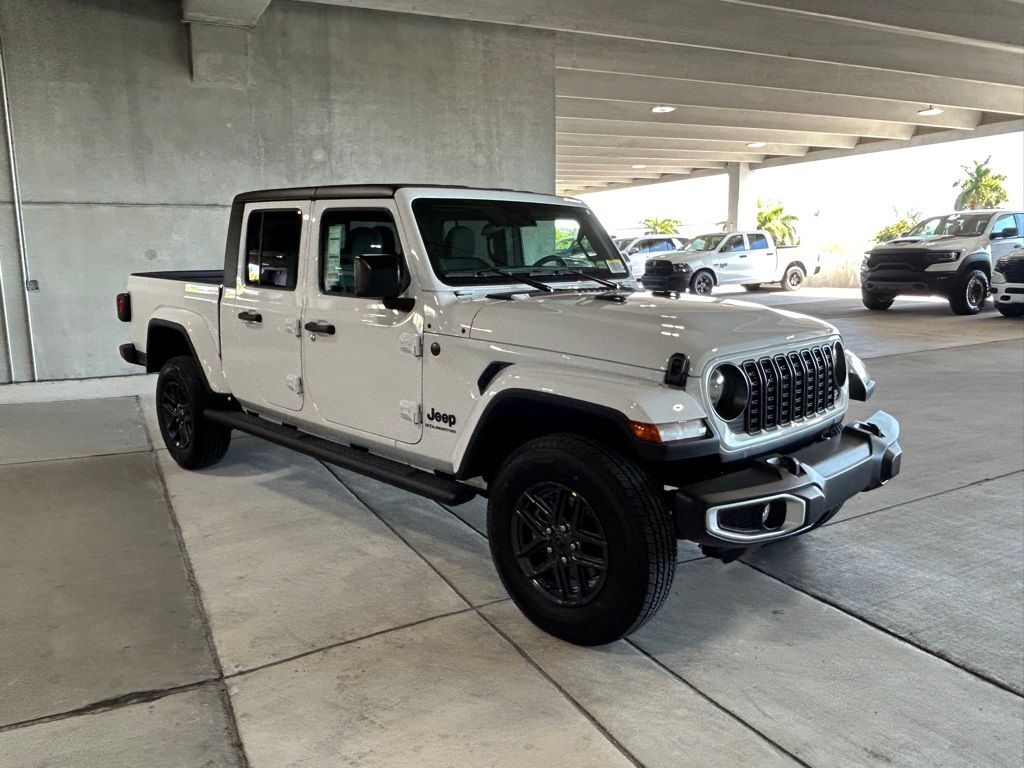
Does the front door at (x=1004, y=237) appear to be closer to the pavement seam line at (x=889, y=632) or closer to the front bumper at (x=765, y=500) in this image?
the pavement seam line at (x=889, y=632)

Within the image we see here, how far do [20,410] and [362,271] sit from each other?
577cm

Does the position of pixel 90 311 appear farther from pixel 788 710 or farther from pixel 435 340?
pixel 788 710

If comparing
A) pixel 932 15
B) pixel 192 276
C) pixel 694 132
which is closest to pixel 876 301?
pixel 932 15

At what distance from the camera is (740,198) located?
30188 mm

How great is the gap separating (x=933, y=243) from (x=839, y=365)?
13.1m

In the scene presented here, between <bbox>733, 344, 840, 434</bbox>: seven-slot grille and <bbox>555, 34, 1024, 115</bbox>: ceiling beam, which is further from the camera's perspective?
<bbox>555, 34, 1024, 115</bbox>: ceiling beam

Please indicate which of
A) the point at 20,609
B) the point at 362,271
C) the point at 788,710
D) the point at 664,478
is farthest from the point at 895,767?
the point at 20,609

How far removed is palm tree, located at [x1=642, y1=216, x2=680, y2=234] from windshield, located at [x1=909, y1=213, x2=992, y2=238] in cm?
3065

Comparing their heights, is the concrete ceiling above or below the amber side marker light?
above

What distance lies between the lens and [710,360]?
2998 millimetres

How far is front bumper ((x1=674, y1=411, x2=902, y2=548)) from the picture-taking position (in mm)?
2852

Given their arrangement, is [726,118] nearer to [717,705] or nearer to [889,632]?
[889,632]

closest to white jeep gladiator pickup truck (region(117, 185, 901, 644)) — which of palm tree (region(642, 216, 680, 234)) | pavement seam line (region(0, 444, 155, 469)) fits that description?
pavement seam line (region(0, 444, 155, 469))

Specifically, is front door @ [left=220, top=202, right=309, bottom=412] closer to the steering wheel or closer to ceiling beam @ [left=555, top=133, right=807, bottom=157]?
the steering wheel
